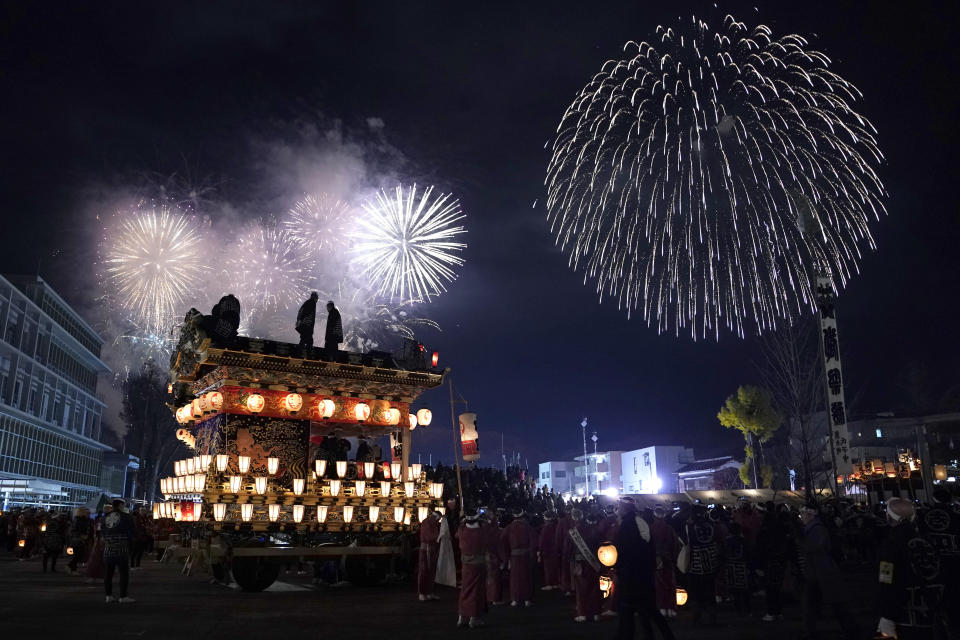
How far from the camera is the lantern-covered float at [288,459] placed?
49.6ft

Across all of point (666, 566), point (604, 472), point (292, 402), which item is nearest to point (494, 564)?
point (666, 566)

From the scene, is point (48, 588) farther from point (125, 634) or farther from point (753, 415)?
point (753, 415)

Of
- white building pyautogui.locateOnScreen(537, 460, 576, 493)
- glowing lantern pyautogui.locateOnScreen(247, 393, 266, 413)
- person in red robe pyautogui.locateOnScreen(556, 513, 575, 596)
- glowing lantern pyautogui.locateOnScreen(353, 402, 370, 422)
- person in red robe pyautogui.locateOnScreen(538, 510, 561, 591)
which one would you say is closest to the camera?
person in red robe pyautogui.locateOnScreen(556, 513, 575, 596)

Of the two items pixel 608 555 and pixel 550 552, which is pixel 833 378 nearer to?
pixel 550 552

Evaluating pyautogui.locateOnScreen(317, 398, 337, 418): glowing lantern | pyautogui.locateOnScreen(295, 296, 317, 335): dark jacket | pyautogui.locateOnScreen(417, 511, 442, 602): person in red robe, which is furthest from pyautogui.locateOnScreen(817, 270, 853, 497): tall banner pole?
pyautogui.locateOnScreen(295, 296, 317, 335): dark jacket

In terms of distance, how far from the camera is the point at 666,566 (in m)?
11.8

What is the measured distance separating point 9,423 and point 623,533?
4311 centimetres

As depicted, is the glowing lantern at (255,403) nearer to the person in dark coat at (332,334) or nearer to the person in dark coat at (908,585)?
the person in dark coat at (332,334)

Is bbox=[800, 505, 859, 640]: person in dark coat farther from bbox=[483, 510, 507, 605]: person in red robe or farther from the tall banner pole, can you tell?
the tall banner pole

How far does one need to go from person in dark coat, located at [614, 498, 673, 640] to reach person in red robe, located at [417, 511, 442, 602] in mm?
7141

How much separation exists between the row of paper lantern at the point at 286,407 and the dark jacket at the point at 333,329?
1622 millimetres

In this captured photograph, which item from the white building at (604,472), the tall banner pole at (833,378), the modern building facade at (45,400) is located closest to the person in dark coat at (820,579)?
the tall banner pole at (833,378)

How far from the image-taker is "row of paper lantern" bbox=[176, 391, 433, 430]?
53.6 feet

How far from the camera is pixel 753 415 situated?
49.4 metres
